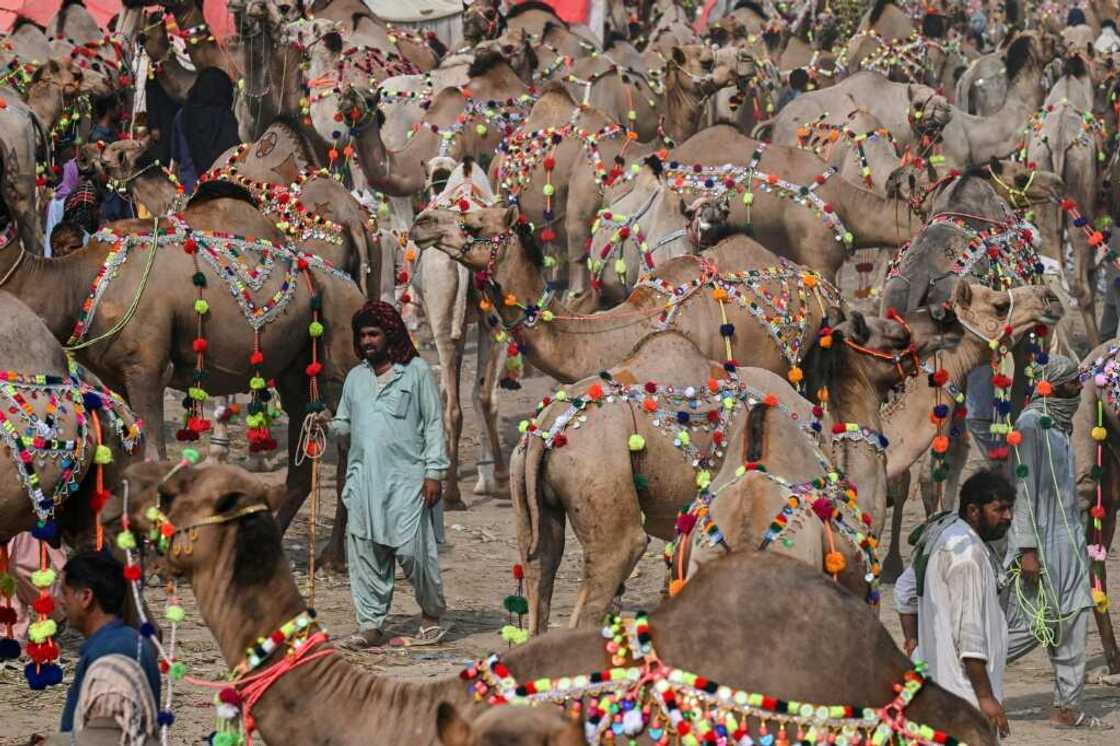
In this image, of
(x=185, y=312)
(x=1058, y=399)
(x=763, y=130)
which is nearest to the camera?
(x=1058, y=399)

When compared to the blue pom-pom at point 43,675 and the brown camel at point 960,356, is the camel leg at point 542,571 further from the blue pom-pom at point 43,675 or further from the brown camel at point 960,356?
the blue pom-pom at point 43,675

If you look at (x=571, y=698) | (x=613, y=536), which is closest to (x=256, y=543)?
(x=571, y=698)

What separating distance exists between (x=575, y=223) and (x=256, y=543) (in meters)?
9.65

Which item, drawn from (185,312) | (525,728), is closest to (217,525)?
(525,728)

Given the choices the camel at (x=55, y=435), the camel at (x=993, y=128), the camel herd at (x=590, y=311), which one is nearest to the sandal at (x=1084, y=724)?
the camel herd at (x=590, y=311)

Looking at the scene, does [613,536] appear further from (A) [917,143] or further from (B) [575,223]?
(A) [917,143]

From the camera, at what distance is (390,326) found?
984 cm

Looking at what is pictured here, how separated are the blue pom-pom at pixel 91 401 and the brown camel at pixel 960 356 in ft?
10.6

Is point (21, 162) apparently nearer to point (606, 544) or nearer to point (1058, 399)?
point (606, 544)

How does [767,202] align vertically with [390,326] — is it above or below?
below

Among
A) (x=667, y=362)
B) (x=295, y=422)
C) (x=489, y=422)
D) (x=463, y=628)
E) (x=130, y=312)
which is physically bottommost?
(x=489, y=422)

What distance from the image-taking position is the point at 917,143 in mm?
17844

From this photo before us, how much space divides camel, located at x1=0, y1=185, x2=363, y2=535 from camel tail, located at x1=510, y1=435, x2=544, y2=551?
252 centimetres

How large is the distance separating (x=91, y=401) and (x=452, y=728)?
4.27 meters
